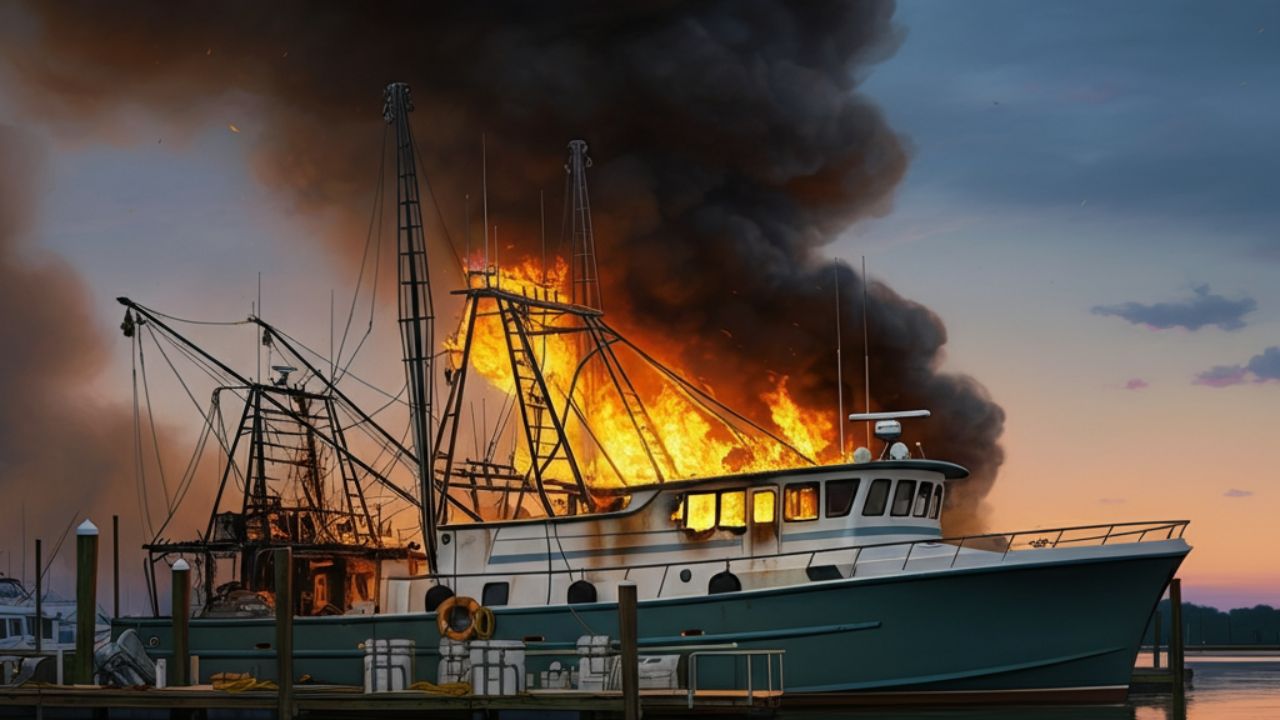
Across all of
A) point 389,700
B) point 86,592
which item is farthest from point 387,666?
point 86,592

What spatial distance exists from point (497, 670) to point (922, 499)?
8870mm

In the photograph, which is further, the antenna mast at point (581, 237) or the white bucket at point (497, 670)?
the antenna mast at point (581, 237)

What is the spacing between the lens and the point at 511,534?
100ft

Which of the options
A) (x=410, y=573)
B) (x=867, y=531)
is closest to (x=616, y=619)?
(x=867, y=531)

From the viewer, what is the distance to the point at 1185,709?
32406 mm

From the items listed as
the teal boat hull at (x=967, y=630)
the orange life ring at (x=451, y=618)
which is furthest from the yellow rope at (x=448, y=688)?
the orange life ring at (x=451, y=618)

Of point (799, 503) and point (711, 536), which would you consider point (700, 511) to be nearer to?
point (711, 536)

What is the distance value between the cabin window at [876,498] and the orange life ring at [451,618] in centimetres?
755

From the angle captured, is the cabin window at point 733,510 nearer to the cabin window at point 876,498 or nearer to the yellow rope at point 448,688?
the cabin window at point 876,498

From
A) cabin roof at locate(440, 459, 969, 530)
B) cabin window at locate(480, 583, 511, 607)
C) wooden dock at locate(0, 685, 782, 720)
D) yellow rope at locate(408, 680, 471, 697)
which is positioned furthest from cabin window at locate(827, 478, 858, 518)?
yellow rope at locate(408, 680, 471, 697)

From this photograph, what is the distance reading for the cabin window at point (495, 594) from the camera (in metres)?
30.3

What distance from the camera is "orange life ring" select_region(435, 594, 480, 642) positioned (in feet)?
94.3

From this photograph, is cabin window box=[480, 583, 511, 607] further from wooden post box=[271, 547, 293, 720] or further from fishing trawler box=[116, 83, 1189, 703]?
wooden post box=[271, 547, 293, 720]

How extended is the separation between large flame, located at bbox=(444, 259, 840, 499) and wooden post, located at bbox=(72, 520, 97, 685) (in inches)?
361
